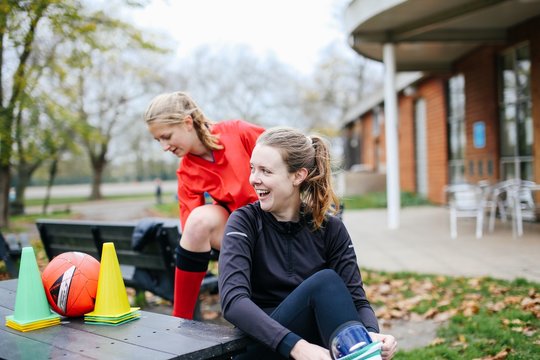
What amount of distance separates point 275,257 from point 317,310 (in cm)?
40

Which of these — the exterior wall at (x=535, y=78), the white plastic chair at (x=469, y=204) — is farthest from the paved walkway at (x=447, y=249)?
the exterior wall at (x=535, y=78)

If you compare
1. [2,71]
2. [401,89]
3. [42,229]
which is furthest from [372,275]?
[401,89]

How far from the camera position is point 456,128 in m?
14.6

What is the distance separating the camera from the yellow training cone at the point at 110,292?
2326mm

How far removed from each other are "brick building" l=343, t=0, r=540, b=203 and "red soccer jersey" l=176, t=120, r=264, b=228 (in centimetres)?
610

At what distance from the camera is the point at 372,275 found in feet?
21.2

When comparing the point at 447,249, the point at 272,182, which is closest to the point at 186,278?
the point at 272,182

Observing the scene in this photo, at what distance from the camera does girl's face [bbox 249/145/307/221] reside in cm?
249

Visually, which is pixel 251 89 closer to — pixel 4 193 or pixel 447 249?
pixel 4 193

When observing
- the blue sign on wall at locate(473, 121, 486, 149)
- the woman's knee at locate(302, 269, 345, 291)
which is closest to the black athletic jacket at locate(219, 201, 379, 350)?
the woman's knee at locate(302, 269, 345, 291)

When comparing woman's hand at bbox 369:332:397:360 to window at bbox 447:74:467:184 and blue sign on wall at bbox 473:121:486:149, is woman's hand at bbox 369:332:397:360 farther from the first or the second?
window at bbox 447:74:467:184

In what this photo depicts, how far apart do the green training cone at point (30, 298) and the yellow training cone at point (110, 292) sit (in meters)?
0.18

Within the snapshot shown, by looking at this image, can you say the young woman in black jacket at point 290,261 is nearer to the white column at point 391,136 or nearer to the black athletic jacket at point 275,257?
the black athletic jacket at point 275,257

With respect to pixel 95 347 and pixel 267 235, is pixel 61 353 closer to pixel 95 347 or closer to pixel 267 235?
pixel 95 347
